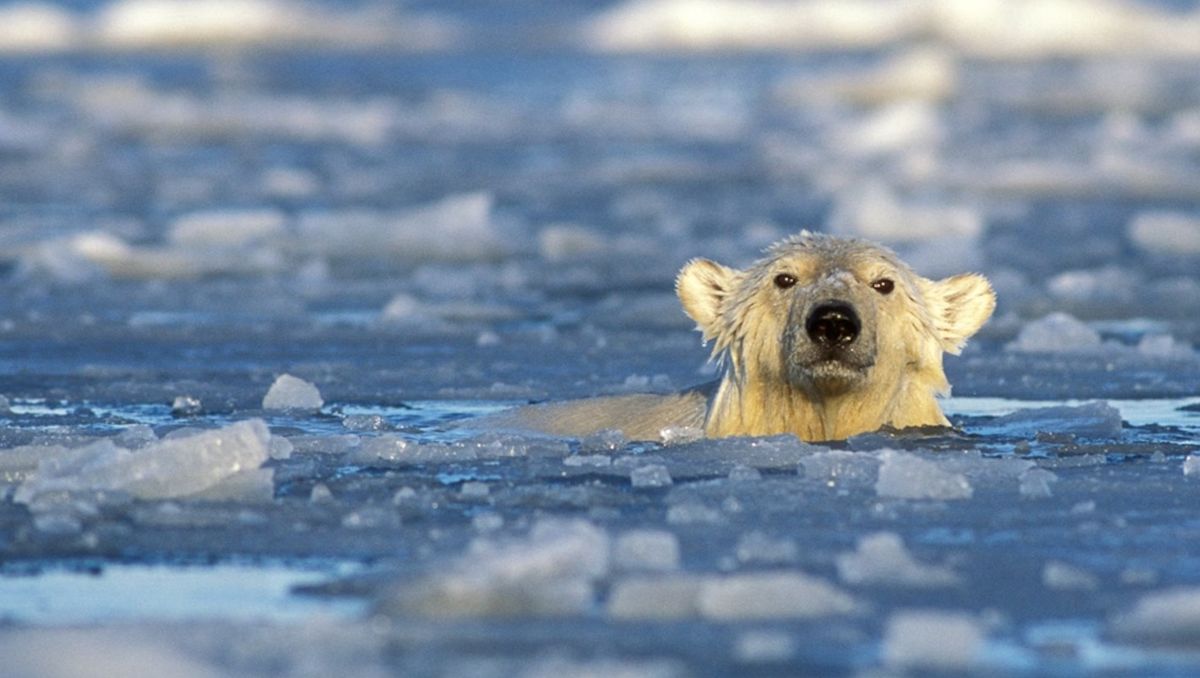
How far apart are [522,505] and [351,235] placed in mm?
6883

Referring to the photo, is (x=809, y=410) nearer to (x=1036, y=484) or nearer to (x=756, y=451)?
(x=756, y=451)

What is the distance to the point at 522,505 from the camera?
501cm

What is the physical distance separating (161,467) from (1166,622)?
2.42 m

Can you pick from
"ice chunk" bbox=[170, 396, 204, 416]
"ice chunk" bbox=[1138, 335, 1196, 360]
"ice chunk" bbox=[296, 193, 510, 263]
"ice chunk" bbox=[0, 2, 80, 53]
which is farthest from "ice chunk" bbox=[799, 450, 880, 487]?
"ice chunk" bbox=[0, 2, 80, 53]

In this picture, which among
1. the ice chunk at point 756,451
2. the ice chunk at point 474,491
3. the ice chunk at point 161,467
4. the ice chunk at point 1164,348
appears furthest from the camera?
the ice chunk at point 1164,348

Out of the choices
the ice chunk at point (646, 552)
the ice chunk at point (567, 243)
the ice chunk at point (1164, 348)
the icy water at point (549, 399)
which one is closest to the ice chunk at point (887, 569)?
the icy water at point (549, 399)

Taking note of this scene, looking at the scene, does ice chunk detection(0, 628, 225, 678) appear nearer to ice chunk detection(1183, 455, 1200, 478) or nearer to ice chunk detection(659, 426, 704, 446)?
ice chunk detection(659, 426, 704, 446)

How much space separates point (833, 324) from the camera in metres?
5.70

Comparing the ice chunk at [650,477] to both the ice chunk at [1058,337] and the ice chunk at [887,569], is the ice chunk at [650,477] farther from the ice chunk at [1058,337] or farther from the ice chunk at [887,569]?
the ice chunk at [1058,337]

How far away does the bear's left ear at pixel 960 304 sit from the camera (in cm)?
622

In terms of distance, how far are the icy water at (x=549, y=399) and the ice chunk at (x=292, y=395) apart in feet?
0.04

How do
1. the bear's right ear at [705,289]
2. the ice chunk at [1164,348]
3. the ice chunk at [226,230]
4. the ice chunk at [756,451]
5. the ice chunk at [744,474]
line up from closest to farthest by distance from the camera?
the ice chunk at [744,474] < the ice chunk at [756,451] < the bear's right ear at [705,289] < the ice chunk at [1164,348] < the ice chunk at [226,230]

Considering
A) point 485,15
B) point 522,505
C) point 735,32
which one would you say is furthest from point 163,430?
point 485,15

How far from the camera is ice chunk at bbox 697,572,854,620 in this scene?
388cm
